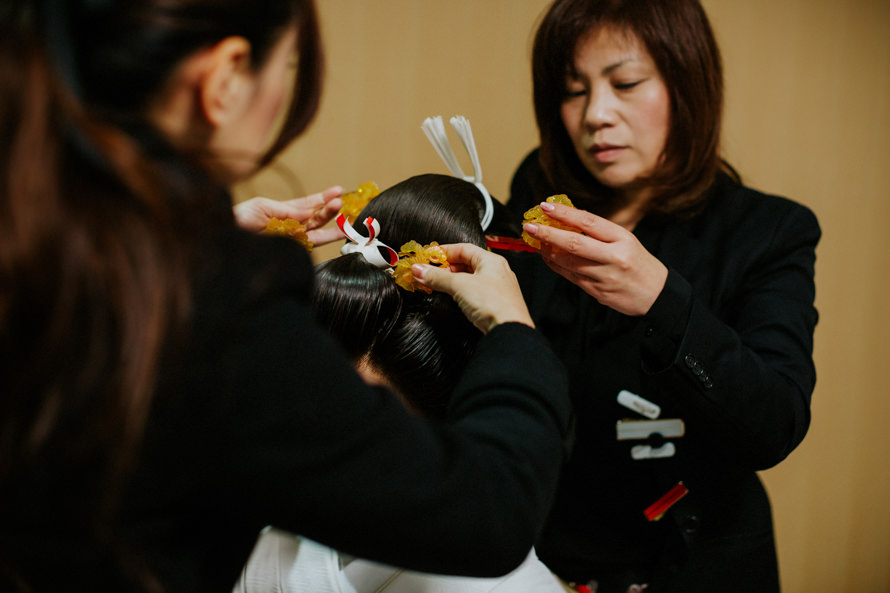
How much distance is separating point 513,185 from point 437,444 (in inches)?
39.8

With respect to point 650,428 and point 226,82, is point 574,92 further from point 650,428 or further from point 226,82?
point 226,82

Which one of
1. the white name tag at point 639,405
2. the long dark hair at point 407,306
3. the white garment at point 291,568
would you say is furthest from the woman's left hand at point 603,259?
the white garment at point 291,568

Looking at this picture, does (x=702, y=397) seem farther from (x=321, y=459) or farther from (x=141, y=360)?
(x=141, y=360)

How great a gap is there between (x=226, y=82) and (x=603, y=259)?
0.54m

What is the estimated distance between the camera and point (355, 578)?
1016 millimetres

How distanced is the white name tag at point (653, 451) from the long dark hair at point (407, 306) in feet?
1.33

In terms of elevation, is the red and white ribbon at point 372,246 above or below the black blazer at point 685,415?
above

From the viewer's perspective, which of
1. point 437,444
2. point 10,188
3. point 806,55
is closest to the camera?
point 10,188

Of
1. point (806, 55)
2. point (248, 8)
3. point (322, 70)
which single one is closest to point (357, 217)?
point (322, 70)

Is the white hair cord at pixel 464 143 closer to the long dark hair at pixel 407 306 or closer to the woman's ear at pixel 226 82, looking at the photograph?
the long dark hair at pixel 407 306

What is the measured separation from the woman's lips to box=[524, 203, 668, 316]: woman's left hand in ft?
1.09

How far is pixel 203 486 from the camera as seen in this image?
52 centimetres

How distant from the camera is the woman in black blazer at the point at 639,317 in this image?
3.89 ft

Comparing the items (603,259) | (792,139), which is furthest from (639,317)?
(792,139)
